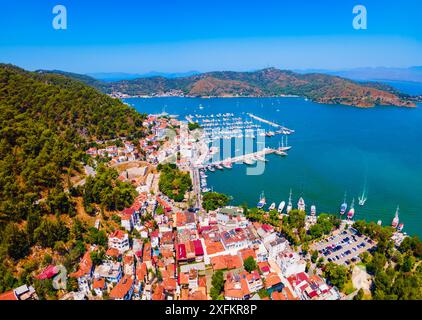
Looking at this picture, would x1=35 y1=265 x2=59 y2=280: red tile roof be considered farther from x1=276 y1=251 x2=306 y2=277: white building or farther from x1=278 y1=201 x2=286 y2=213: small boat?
x1=278 y1=201 x2=286 y2=213: small boat

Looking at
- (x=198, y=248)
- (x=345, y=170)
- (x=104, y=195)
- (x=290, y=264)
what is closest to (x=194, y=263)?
(x=198, y=248)

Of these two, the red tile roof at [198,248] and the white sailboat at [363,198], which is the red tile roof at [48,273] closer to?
the red tile roof at [198,248]

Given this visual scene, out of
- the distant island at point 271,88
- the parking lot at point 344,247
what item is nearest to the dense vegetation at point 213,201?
the parking lot at point 344,247

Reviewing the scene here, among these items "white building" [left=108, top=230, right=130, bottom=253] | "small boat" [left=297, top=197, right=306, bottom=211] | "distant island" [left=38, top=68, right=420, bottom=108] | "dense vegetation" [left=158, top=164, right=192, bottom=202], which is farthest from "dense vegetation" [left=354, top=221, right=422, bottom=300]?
"distant island" [left=38, top=68, right=420, bottom=108]

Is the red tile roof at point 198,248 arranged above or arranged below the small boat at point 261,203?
below

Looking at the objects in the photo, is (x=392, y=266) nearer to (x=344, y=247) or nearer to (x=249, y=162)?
(x=344, y=247)

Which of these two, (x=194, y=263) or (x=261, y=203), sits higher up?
(x=261, y=203)
